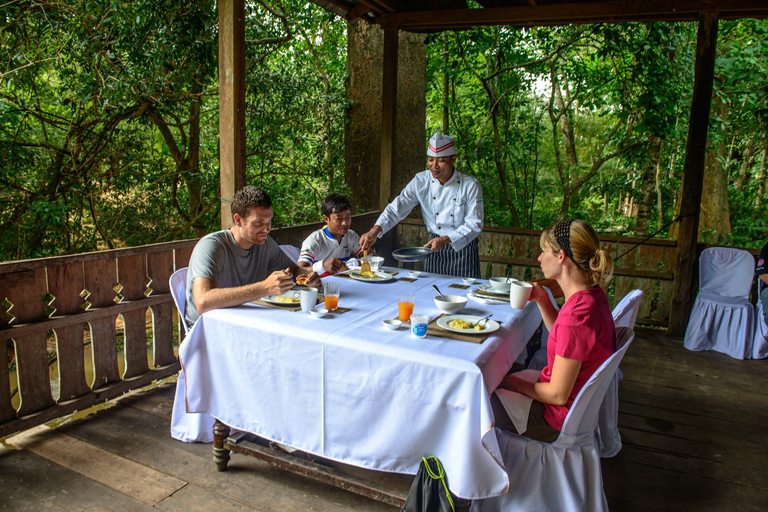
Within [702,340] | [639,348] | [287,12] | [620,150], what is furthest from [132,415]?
[620,150]

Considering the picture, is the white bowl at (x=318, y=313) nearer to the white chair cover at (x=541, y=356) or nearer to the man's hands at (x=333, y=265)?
the man's hands at (x=333, y=265)

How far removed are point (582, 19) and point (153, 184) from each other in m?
4.70

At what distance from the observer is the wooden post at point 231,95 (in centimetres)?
309

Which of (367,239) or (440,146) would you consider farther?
(440,146)

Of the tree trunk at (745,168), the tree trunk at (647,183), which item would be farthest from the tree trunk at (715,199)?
the tree trunk at (647,183)

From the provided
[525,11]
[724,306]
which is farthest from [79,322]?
[724,306]

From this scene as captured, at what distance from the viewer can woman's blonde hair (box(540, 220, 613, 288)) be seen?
187 centimetres

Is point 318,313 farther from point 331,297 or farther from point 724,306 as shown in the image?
point 724,306

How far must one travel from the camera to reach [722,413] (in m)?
3.26

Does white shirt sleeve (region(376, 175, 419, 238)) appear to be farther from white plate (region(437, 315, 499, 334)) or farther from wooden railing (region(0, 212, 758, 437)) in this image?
white plate (region(437, 315, 499, 334))

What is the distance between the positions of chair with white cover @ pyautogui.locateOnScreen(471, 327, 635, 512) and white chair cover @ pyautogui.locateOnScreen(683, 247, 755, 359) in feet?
10.3

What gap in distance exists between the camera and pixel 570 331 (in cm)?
178

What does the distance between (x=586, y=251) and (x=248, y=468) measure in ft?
5.97

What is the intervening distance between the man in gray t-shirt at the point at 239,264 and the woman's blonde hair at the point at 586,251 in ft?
3.77
